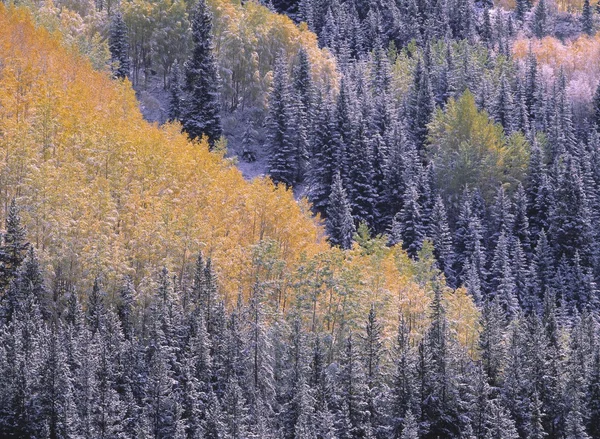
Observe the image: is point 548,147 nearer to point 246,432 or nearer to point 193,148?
point 193,148

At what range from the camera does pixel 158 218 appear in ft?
246

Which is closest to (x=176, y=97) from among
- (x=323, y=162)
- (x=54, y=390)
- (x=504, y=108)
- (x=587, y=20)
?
(x=323, y=162)

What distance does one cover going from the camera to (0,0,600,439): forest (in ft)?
198

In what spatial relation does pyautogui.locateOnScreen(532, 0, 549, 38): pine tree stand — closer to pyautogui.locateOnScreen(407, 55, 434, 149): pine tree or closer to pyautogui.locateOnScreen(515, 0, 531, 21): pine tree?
pyautogui.locateOnScreen(515, 0, 531, 21): pine tree

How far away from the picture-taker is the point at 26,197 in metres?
71.2

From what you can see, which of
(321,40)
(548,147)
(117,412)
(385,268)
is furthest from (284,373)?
(321,40)

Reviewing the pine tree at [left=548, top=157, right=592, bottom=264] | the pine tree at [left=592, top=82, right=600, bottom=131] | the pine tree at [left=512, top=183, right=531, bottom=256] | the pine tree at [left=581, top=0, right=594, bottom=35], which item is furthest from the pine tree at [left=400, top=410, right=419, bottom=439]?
the pine tree at [left=581, top=0, right=594, bottom=35]

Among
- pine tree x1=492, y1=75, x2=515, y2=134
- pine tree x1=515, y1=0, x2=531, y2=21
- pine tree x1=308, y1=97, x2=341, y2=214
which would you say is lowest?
pine tree x1=308, y1=97, x2=341, y2=214

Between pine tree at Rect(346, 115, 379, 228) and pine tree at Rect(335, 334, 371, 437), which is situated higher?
pine tree at Rect(346, 115, 379, 228)

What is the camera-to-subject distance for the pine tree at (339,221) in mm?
91750

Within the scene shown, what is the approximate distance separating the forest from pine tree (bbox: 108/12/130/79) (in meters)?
0.27

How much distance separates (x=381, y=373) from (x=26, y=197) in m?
29.3

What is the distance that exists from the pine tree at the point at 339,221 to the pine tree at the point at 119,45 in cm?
3444

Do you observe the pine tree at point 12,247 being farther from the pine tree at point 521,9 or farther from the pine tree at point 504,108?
the pine tree at point 521,9
